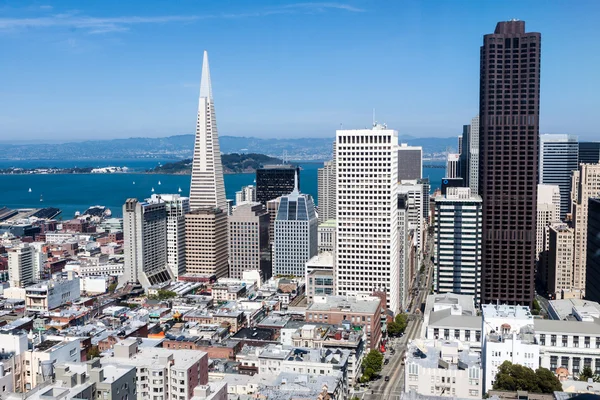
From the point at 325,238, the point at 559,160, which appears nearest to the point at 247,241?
the point at 325,238

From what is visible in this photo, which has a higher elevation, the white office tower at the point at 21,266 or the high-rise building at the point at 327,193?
the high-rise building at the point at 327,193

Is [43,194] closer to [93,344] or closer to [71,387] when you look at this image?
[93,344]

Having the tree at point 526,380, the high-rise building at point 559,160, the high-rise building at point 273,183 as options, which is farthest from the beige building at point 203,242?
the high-rise building at point 559,160

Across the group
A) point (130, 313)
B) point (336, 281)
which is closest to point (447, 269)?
point (336, 281)

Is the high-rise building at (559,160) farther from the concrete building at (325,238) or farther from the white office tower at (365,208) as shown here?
the white office tower at (365,208)

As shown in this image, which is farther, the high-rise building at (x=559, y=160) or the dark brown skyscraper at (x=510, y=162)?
the high-rise building at (x=559, y=160)

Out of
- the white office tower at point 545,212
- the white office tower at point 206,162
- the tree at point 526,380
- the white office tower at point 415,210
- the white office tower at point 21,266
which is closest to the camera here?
the tree at point 526,380

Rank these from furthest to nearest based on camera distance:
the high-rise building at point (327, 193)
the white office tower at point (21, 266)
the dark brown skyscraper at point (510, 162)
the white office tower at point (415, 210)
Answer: the high-rise building at point (327, 193), the white office tower at point (415, 210), the white office tower at point (21, 266), the dark brown skyscraper at point (510, 162)

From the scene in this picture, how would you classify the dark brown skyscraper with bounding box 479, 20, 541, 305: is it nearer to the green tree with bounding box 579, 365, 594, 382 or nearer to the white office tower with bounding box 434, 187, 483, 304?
the white office tower with bounding box 434, 187, 483, 304

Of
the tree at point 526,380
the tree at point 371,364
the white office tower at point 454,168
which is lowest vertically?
the tree at point 371,364
